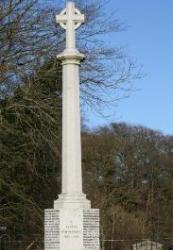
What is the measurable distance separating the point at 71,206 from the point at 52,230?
59 cm

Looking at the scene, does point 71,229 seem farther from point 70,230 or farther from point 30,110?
point 30,110

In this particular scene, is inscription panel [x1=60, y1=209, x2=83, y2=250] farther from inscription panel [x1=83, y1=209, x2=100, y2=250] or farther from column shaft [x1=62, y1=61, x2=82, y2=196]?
column shaft [x1=62, y1=61, x2=82, y2=196]

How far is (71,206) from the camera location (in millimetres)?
11156

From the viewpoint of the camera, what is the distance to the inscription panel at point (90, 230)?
11.2m

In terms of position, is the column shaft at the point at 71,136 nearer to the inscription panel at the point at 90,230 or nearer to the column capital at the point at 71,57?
the column capital at the point at 71,57

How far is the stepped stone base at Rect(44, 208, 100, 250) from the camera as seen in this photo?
1111 cm

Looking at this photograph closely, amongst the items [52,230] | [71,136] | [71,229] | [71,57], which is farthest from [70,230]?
[71,57]

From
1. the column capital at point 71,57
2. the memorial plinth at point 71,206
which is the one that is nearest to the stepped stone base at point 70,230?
the memorial plinth at point 71,206

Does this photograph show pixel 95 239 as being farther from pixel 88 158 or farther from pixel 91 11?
pixel 88 158

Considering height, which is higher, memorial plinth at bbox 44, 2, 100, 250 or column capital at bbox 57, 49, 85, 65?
column capital at bbox 57, 49, 85, 65

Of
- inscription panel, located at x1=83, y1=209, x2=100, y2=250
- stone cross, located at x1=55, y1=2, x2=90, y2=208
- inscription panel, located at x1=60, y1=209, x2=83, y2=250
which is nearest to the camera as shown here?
inscription panel, located at x1=60, y1=209, x2=83, y2=250

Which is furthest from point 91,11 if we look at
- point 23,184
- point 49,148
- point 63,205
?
point 63,205

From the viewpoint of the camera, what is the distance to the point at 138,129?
50.7 metres

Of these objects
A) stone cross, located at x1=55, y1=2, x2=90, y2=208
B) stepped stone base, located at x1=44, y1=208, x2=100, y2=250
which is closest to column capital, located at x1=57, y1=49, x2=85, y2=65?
stone cross, located at x1=55, y1=2, x2=90, y2=208
